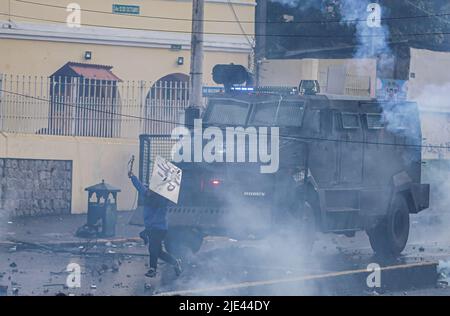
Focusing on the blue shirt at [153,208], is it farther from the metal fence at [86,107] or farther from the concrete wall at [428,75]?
the concrete wall at [428,75]

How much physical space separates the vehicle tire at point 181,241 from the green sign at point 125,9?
12.1 meters

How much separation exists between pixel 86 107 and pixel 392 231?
303 inches

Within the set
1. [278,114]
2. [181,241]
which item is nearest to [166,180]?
[181,241]

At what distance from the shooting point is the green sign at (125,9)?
25.2 meters

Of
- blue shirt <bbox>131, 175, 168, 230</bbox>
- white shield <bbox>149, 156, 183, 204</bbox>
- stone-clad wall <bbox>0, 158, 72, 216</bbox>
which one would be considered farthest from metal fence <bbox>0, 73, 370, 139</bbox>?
blue shirt <bbox>131, 175, 168, 230</bbox>

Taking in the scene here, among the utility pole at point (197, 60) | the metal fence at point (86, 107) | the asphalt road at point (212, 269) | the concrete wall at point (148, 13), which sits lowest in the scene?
the asphalt road at point (212, 269)

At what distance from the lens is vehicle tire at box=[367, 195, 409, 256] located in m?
15.8

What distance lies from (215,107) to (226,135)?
0.92 metres

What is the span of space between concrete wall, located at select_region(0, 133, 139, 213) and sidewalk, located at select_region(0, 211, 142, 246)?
27.2 inches

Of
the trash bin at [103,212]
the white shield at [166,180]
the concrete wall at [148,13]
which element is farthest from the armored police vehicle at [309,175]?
the concrete wall at [148,13]

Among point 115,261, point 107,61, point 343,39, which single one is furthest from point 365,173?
point 343,39

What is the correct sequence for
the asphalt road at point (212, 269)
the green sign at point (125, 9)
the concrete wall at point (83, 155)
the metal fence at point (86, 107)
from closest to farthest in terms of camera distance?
1. the asphalt road at point (212, 269)
2. the concrete wall at point (83, 155)
3. the metal fence at point (86, 107)
4. the green sign at point (125, 9)

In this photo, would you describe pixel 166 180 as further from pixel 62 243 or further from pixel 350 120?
pixel 62 243

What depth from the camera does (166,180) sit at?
42.1 ft
